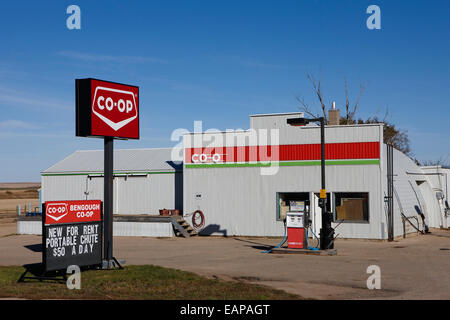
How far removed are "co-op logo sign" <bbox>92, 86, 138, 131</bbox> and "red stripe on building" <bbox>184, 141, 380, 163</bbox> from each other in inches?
472

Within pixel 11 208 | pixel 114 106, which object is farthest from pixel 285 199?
pixel 11 208

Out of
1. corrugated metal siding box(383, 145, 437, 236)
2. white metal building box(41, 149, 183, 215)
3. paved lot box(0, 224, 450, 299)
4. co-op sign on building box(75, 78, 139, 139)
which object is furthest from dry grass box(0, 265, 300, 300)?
white metal building box(41, 149, 183, 215)

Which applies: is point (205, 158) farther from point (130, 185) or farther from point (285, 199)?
point (130, 185)

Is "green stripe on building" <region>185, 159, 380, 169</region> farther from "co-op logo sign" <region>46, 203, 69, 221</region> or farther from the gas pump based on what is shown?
"co-op logo sign" <region>46, 203, 69, 221</region>

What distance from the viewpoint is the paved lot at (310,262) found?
1384 cm

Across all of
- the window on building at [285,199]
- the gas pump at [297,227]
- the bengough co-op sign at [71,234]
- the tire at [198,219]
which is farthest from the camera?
the tire at [198,219]

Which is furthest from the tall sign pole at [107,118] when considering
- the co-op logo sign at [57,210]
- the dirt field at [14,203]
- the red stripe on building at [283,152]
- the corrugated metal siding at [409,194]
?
the dirt field at [14,203]

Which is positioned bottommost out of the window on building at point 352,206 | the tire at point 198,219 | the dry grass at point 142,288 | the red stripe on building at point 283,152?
the dry grass at point 142,288

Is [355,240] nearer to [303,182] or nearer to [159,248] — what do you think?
[303,182]

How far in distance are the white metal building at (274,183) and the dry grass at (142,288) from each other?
13.8 meters

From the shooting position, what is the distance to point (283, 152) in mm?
29016

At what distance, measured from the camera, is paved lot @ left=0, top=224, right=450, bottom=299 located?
13.8 metres

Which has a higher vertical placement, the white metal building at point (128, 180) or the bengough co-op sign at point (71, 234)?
the white metal building at point (128, 180)

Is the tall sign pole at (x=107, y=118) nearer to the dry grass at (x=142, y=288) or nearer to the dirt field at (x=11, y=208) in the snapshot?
the dry grass at (x=142, y=288)
